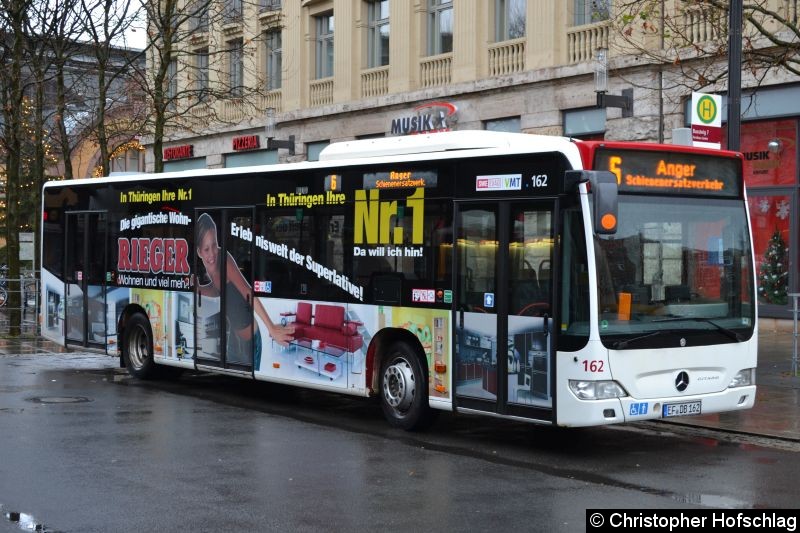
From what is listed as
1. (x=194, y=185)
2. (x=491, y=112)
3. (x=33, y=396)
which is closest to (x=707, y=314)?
(x=194, y=185)

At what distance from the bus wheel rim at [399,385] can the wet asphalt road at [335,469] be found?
0.97ft

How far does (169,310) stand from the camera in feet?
52.4

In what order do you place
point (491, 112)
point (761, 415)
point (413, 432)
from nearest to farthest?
point (413, 432) < point (761, 415) < point (491, 112)

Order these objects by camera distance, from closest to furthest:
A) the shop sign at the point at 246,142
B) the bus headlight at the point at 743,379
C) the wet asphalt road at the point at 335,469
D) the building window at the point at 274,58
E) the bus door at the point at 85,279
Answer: the wet asphalt road at the point at 335,469
the bus headlight at the point at 743,379
the bus door at the point at 85,279
the building window at the point at 274,58
the shop sign at the point at 246,142

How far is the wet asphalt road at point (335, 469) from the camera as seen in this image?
793 centimetres

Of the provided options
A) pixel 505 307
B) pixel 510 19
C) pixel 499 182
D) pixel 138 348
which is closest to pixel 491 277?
pixel 505 307

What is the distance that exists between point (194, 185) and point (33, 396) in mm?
3400

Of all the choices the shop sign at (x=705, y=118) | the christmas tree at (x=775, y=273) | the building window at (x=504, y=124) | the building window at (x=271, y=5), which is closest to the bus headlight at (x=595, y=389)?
the shop sign at (x=705, y=118)

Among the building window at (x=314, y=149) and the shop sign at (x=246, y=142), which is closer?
the building window at (x=314, y=149)

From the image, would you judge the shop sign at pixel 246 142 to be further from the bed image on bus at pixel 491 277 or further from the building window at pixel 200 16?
the bed image on bus at pixel 491 277

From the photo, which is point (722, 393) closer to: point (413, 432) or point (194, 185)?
point (413, 432)

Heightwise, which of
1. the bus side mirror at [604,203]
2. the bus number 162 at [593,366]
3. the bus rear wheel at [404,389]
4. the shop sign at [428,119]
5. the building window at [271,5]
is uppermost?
the building window at [271,5]

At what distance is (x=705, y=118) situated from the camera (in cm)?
1385

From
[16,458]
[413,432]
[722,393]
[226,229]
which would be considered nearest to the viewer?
[16,458]
